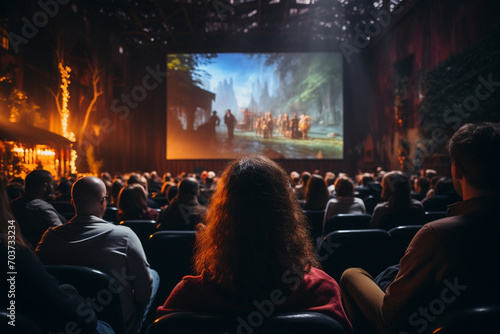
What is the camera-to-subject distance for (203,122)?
1858cm

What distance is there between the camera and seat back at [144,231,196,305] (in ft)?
8.07

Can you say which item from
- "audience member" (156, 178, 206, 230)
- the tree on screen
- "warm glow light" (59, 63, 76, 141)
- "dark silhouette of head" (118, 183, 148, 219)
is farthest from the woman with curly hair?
the tree on screen

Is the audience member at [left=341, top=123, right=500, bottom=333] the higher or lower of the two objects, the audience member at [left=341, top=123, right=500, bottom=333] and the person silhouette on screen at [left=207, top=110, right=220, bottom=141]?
the lower

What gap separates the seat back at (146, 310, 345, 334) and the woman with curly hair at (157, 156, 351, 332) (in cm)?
5

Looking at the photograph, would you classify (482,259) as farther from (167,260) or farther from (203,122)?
(203,122)

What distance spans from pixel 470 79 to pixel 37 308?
36.1 feet

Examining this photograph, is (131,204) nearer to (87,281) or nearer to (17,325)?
(87,281)

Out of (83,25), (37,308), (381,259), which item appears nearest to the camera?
(37,308)

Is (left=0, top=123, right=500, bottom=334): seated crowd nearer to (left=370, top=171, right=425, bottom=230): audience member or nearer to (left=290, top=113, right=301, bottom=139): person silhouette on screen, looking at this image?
(left=370, top=171, right=425, bottom=230): audience member

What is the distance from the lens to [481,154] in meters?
1.17

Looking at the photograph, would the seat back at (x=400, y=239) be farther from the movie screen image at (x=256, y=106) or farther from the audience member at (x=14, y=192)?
the movie screen image at (x=256, y=106)

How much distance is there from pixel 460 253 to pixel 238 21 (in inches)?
654

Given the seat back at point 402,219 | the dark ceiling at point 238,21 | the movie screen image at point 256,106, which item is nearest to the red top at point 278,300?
the seat back at point 402,219

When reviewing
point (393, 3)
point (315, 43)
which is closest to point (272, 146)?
point (315, 43)
